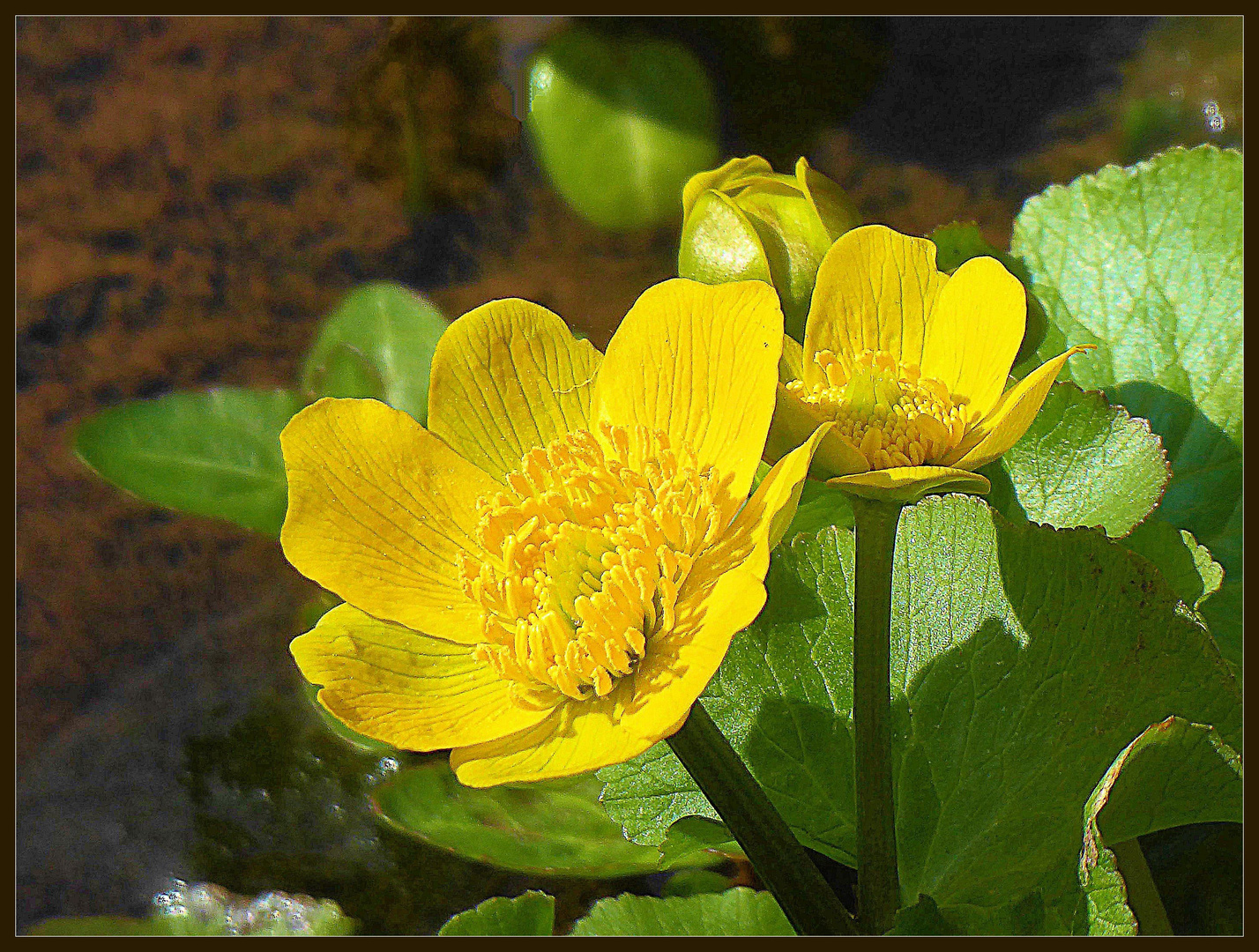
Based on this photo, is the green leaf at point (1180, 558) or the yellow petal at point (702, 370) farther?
the green leaf at point (1180, 558)

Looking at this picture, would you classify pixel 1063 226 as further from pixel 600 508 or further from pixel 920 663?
pixel 600 508

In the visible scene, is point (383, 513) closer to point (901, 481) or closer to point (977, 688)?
point (901, 481)

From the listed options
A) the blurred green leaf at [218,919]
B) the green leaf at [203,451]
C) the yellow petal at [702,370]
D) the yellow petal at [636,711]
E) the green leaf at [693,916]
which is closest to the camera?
the yellow petal at [636,711]

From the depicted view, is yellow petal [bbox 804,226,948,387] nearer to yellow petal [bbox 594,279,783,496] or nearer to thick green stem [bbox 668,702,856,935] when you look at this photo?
yellow petal [bbox 594,279,783,496]

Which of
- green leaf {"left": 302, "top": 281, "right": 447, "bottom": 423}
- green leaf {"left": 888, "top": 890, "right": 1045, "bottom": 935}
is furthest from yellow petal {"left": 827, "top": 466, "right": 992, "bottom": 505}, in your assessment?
green leaf {"left": 302, "top": 281, "right": 447, "bottom": 423}

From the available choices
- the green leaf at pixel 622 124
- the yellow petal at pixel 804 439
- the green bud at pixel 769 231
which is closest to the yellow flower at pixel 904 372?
the yellow petal at pixel 804 439

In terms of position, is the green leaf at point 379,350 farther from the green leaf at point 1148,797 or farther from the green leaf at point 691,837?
the green leaf at point 1148,797
